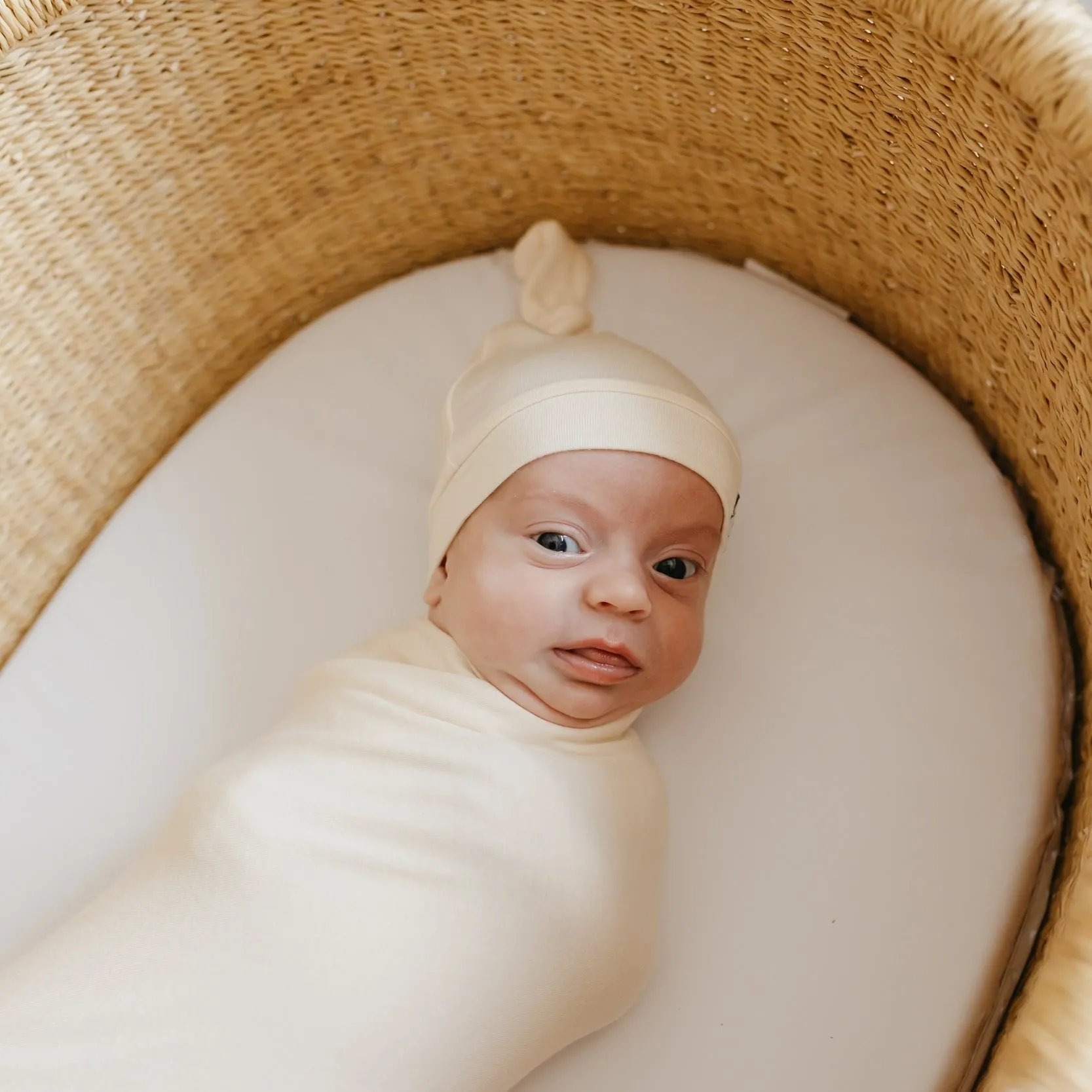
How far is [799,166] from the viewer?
3.94ft

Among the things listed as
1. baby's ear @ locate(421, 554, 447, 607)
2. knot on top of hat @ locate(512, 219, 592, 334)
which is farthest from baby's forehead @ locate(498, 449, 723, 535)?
knot on top of hat @ locate(512, 219, 592, 334)

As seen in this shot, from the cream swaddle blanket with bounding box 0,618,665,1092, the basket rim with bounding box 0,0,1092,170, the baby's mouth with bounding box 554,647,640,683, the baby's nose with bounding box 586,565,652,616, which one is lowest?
the cream swaddle blanket with bounding box 0,618,665,1092

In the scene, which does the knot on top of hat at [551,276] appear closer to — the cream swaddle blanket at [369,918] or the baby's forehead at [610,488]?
the baby's forehead at [610,488]

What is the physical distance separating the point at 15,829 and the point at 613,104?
958 mm

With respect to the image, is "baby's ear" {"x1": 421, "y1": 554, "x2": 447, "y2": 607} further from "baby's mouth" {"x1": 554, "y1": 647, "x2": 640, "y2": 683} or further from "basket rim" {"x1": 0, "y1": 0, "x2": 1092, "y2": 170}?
"basket rim" {"x1": 0, "y1": 0, "x2": 1092, "y2": 170}

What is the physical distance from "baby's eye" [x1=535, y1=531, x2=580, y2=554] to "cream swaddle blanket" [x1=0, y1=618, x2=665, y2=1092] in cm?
14

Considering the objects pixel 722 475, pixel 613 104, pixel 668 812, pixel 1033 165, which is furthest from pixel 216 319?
pixel 1033 165

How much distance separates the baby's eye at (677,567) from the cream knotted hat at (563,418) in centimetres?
6

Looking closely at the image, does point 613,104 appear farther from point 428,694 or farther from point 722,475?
point 428,694

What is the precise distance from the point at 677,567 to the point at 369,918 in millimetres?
399

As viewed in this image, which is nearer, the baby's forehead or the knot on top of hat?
the baby's forehead

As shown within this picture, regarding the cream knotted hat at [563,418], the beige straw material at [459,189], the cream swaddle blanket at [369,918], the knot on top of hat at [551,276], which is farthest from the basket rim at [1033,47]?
the cream swaddle blanket at [369,918]

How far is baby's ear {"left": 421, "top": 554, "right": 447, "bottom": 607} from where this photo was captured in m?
1.09

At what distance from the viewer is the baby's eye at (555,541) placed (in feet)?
3.35
